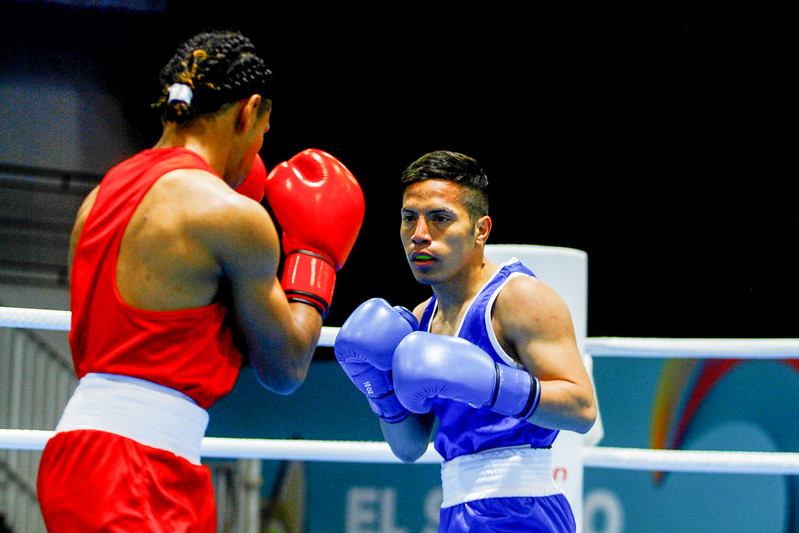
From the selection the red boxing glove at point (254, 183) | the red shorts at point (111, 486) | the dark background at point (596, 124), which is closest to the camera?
the red shorts at point (111, 486)

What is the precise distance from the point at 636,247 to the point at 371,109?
2147 millimetres

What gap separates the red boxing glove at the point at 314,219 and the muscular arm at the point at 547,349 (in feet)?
1.23

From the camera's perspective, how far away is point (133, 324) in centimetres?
134

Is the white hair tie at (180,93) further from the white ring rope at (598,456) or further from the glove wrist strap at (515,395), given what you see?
the white ring rope at (598,456)

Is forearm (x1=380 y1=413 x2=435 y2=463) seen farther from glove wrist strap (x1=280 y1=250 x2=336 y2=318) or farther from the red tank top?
the red tank top

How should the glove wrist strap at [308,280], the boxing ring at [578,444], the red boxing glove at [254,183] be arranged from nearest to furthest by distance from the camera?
the glove wrist strap at [308,280]
the red boxing glove at [254,183]
the boxing ring at [578,444]

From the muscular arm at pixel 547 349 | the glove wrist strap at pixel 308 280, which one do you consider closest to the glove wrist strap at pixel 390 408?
the muscular arm at pixel 547 349

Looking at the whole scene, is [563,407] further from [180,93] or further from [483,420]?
[180,93]

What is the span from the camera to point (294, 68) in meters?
5.82

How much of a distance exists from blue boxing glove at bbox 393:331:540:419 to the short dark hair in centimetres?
41

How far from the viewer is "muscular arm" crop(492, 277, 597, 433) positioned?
1683 mm

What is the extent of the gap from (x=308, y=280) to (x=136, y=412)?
401 millimetres

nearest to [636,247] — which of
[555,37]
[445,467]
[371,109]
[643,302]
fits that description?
[643,302]

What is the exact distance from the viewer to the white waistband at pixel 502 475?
1745mm
